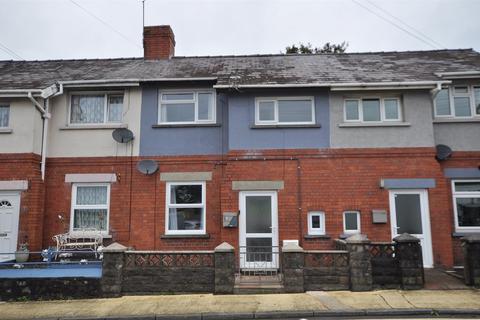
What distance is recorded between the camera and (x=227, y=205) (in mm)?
11602

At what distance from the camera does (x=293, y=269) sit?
30.0 feet

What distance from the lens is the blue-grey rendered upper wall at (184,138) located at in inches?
496

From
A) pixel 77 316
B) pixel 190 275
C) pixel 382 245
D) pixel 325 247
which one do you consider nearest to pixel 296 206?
pixel 325 247

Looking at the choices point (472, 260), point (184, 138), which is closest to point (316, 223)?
point (472, 260)

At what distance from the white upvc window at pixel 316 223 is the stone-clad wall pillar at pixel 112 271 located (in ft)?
17.2

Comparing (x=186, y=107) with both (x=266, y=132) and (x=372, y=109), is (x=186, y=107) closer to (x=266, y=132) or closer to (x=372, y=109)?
(x=266, y=132)

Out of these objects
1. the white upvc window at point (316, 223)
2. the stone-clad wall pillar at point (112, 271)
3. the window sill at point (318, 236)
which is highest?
the white upvc window at point (316, 223)

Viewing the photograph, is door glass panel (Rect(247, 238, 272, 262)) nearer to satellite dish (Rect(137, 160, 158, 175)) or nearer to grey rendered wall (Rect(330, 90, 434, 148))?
grey rendered wall (Rect(330, 90, 434, 148))

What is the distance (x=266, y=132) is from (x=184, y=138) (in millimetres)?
2593

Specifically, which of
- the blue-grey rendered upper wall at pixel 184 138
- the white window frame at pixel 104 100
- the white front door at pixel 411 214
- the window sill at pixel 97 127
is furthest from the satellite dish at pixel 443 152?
the white window frame at pixel 104 100

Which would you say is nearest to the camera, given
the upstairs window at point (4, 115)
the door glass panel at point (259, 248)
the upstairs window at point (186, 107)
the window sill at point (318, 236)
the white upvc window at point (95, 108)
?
the door glass panel at point (259, 248)

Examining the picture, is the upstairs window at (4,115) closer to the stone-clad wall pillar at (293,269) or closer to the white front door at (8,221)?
the white front door at (8,221)

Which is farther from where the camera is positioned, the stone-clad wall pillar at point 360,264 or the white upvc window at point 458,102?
the white upvc window at point 458,102

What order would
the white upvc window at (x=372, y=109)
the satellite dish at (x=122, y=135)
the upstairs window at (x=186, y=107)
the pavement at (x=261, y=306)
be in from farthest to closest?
the upstairs window at (x=186, y=107) < the satellite dish at (x=122, y=135) < the white upvc window at (x=372, y=109) < the pavement at (x=261, y=306)
